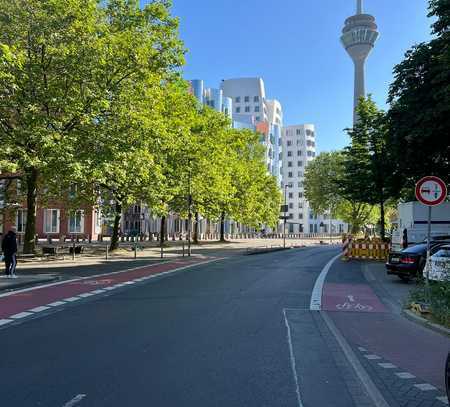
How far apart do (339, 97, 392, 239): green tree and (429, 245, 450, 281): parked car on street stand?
17324mm

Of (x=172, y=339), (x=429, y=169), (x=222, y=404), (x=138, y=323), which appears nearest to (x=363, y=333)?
(x=172, y=339)

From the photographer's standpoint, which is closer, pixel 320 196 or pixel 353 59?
pixel 320 196

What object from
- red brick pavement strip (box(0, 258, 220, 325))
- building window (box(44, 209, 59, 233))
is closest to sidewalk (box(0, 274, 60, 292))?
red brick pavement strip (box(0, 258, 220, 325))

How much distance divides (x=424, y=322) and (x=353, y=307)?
9.30ft

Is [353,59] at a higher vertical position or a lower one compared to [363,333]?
higher

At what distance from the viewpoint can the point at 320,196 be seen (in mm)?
74562

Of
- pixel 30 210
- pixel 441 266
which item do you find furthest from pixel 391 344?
pixel 30 210

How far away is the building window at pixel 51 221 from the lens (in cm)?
5618

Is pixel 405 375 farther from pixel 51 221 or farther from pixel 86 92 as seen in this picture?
pixel 51 221

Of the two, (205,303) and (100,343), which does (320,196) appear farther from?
(100,343)

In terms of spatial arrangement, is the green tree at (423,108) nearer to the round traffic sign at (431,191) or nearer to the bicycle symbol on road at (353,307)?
the round traffic sign at (431,191)

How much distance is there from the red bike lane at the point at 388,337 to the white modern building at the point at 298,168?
143185mm

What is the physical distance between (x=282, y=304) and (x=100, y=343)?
19.3ft

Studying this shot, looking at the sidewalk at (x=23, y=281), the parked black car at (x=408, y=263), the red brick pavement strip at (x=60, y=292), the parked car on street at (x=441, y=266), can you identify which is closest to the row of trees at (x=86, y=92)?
the red brick pavement strip at (x=60, y=292)
